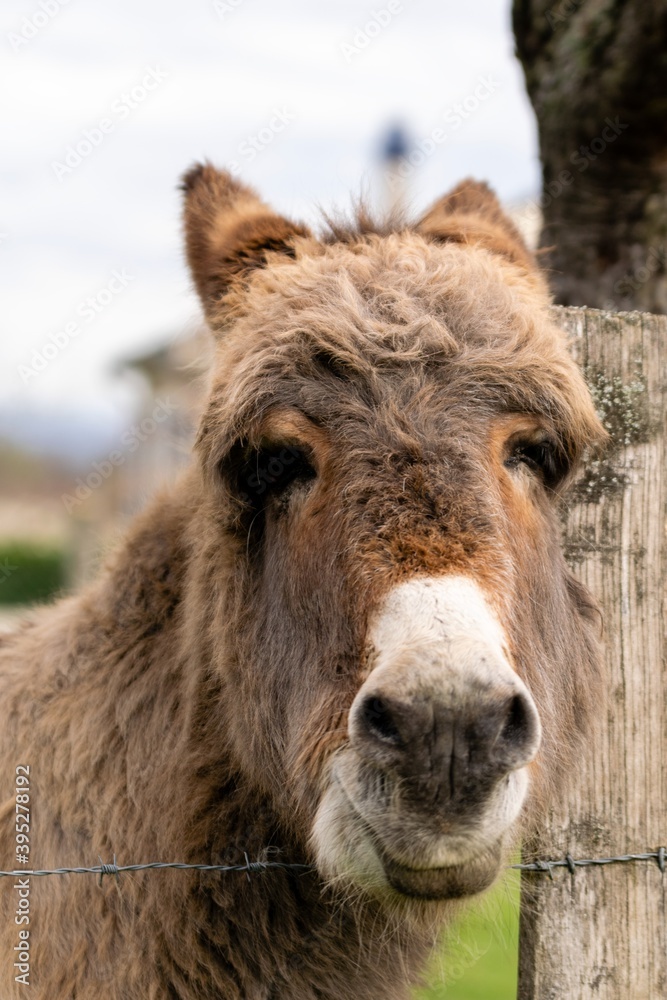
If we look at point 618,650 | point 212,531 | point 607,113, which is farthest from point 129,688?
point 607,113

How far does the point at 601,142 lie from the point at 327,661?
4235mm

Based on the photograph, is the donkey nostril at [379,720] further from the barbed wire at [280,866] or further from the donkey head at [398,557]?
the barbed wire at [280,866]

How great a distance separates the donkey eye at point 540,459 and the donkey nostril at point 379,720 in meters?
0.97

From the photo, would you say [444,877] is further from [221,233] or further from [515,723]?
[221,233]

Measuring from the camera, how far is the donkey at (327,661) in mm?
2219

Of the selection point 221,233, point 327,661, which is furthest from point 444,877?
point 221,233

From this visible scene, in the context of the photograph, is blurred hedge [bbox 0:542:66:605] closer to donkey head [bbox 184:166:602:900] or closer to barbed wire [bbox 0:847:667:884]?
barbed wire [bbox 0:847:667:884]

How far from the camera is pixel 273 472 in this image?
281 centimetres

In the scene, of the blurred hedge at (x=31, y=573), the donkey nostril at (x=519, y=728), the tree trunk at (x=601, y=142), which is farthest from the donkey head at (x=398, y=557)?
the blurred hedge at (x=31, y=573)

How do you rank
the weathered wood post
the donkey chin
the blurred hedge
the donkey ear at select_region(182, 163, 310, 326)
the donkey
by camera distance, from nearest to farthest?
the donkey chin → the donkey → the weathered wood post → the donkey ear at select_region(182, 163, 310, 326) → the blurred hedge

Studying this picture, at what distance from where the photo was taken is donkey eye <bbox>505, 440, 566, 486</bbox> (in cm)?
280

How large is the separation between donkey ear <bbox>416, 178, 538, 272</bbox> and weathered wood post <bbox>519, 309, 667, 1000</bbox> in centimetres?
65

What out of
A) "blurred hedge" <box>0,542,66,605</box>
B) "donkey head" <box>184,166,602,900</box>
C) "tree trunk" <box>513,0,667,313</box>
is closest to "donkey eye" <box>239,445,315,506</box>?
"donkey head" <box>184,166,602,900</box>

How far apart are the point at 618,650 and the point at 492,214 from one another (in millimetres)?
1927
